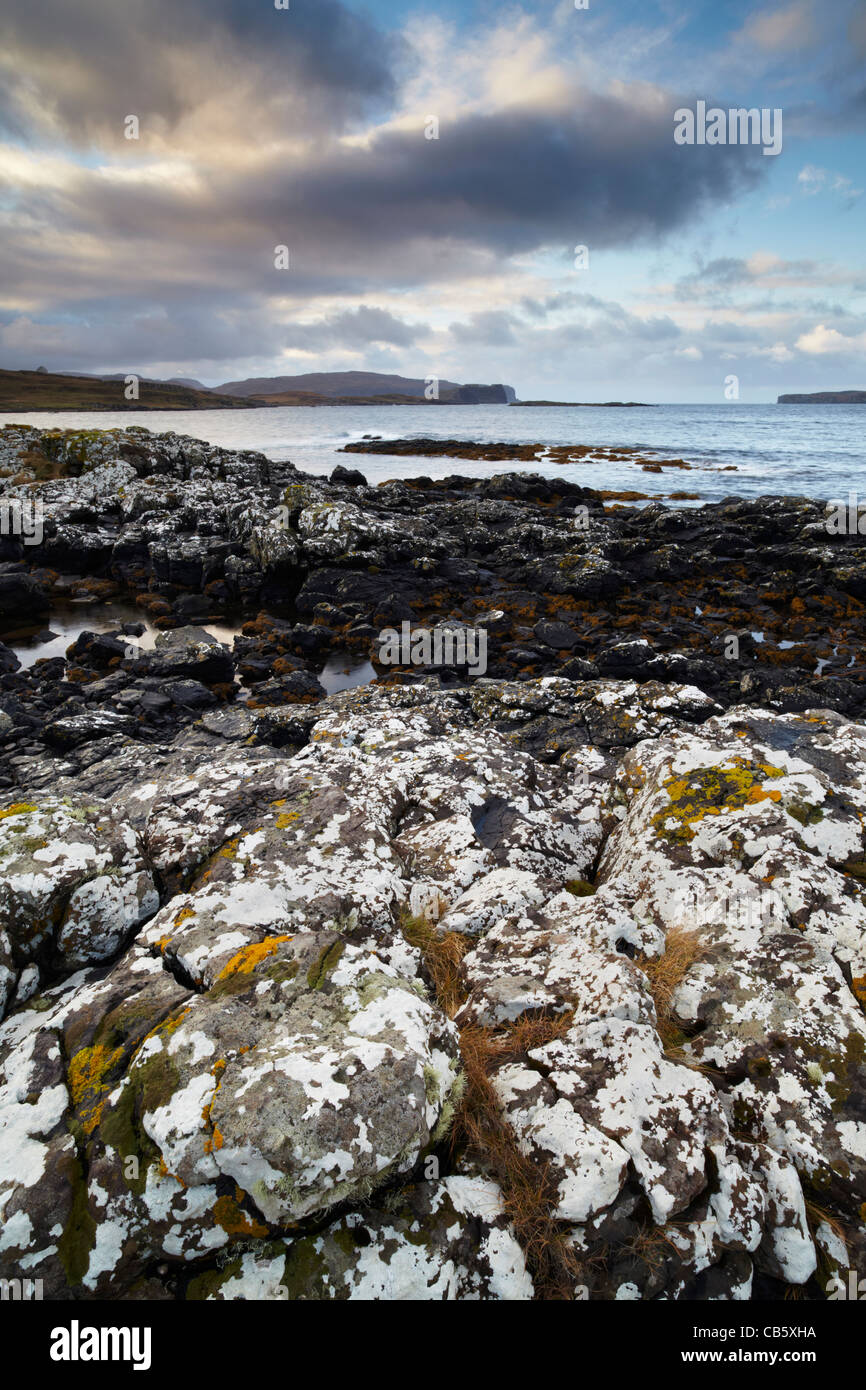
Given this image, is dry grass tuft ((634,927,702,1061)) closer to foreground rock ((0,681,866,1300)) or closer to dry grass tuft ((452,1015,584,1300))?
foreground rock ((0,681,866,1300))

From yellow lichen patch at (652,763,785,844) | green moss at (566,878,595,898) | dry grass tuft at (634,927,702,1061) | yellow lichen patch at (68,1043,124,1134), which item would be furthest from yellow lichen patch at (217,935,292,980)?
yellow lichen patch at (652,763,785,844)

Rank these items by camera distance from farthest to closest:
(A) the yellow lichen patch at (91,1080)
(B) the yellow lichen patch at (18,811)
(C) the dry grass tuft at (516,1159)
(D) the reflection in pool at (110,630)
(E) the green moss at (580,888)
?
1. (D) the reflection in pool at (110,630)
2. (E) the green moss at (580,888)
3. (B) the yellow lichen patch at (18,811)
4. (A) the yellow lichen patch at (91,1080)
5. (C) the dry grass tuft at (516,1159)

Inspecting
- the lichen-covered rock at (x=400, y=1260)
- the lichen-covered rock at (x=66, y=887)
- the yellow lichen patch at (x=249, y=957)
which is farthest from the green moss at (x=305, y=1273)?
the lichen-covered rock at (x=66, y=887)

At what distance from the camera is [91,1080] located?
12.1 ft

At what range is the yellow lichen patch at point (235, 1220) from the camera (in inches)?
122

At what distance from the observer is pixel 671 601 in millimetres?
25656

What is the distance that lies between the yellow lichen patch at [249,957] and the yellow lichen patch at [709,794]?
14.2ft

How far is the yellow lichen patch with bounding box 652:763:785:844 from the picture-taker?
261 inches

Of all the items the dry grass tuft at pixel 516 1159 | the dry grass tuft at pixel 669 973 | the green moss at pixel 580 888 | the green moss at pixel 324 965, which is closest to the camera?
the dry grass tuft at pixel 516 1159

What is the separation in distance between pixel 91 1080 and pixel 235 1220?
1.27m

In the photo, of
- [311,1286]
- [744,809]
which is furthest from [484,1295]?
[744,809]

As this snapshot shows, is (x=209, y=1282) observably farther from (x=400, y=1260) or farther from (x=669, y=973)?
Answer: (x=669, y=973)

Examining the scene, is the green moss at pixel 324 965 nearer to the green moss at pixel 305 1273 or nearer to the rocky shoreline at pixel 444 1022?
the rocky shoreline at pixel 444 1022

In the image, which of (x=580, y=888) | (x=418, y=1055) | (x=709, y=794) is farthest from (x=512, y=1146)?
(x=709, y=794)
